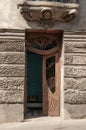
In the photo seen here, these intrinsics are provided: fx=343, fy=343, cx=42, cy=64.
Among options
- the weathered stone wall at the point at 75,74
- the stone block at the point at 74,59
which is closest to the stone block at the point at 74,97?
the weathered stone wall at the point at 75,74

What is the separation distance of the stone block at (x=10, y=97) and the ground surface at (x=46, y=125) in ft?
2.27

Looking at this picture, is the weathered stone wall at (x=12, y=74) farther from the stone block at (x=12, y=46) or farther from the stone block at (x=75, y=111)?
the stone block at (x=75, y=111)

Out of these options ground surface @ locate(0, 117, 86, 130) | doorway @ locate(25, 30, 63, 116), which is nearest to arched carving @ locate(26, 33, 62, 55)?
doorway @ locate(25, 30, 63, 116)

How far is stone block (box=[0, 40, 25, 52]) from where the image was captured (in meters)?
10.5

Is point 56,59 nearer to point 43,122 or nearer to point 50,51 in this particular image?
point 50,51

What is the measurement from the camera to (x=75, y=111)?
10.5m

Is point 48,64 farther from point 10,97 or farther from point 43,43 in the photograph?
point 10,97

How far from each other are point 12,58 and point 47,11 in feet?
5.86

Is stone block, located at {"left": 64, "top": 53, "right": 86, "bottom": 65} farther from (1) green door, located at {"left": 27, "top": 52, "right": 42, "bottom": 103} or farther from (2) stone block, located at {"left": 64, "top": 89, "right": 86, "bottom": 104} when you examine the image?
(1) green door, located at {"left": 27, "top": 52, "right": 42, "bottom": 103}

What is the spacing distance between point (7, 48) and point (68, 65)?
1960 mm

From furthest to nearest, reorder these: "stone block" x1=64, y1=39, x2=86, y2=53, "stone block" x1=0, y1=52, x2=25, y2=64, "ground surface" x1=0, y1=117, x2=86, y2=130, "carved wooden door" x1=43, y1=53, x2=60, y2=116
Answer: "carved wooden door" x1=43, y1=53, x2=60, y2=116, "stone block" x1=64, y1=39, x2=86, y2=53, "stone block" x1=0, y1=52, x2=25, y2=64, "ground surface" x1=0, y1=117, x2=86, y2=130

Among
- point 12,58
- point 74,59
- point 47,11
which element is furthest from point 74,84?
point 47,11

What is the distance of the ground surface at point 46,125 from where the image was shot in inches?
370

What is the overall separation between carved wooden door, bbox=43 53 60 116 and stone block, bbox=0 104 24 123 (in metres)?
1.01
